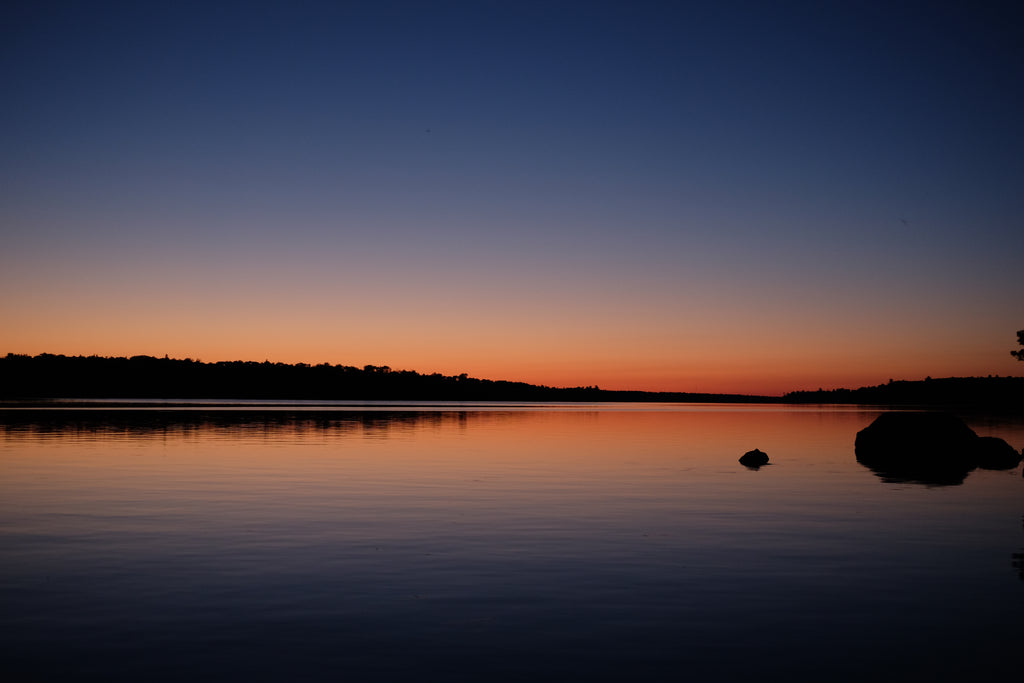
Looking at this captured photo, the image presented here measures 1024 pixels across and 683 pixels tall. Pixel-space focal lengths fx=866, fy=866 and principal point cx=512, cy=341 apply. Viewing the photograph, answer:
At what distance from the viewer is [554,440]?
60875 mm

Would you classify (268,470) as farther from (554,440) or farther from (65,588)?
(554,440)

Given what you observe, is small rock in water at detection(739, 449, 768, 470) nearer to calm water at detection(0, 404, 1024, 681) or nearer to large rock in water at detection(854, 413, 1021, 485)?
large rock in water at detection(854, 413, 1021, 485)

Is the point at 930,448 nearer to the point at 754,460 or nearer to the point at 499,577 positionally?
the point at 754,460

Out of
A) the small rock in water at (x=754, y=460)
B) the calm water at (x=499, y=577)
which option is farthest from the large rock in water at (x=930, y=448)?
the calm water at (x=499, y=577)

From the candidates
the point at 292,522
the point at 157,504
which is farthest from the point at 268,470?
the point at 292,522

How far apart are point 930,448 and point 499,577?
115 feet

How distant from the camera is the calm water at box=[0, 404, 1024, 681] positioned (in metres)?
11.1

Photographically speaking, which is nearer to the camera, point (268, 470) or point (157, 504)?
point (157, 504)

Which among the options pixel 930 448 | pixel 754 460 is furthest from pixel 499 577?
pixel 930 448

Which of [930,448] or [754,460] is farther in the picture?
[930,448]

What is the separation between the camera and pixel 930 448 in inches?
1727

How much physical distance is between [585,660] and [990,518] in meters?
19.6

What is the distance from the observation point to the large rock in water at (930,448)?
43469 mm

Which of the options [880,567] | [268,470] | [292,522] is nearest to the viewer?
[880,567]
